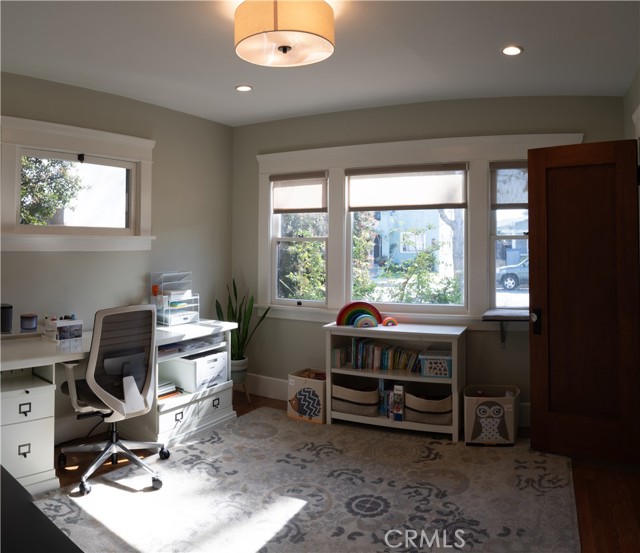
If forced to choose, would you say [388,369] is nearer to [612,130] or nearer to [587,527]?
[587,527]

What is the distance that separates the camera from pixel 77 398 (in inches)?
119

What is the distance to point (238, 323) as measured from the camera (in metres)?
4.79

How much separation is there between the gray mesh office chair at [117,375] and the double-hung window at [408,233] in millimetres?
1931

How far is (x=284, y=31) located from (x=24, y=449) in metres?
2.61

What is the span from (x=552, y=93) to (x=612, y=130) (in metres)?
0.50

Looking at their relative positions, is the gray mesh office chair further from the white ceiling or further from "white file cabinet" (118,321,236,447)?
the white ceiling

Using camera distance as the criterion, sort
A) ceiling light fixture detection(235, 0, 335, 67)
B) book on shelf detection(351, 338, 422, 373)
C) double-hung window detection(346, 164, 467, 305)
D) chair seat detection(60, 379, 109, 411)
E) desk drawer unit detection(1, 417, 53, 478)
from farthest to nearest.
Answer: double-hung window detection(346, 164, 467, 305)
book on shelf detection(351, 338, 422, 373)
chair seat detection(60, 379, 109, 411)
desk drawer unit detection(1, 417, 53, 478)
ceiling light fixture detection(235, 0, 335, 67)

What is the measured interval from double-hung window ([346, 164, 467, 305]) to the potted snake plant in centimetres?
103

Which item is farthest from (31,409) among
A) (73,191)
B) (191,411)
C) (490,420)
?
(490,420)

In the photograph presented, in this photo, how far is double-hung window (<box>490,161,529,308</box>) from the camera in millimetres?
3938

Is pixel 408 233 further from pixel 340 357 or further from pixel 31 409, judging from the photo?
pixel 31 409

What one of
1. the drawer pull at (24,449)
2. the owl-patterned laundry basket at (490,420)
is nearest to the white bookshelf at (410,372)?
the owl-patterned laundry basket at (490,420)

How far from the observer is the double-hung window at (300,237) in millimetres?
4570

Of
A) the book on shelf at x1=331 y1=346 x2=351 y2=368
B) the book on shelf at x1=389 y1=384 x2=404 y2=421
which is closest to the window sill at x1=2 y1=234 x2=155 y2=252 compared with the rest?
the book on shelf at x1=331 y1=346 x2=351 y2=368
